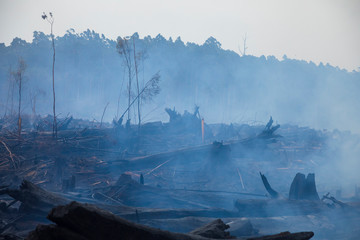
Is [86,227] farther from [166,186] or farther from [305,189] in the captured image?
[166,186]

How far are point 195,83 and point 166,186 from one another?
101 feet

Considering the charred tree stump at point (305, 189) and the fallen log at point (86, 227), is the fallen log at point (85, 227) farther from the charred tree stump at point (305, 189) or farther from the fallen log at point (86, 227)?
the charred tree stump at point (305, 189)

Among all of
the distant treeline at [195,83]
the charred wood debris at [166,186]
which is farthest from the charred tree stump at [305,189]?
the distant treeline at [195,83]

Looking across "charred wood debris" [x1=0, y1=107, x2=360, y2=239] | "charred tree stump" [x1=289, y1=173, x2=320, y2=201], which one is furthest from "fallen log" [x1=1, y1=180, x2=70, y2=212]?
"charred tree stump" [x1=289, y1=173, x2=320, y2=201]

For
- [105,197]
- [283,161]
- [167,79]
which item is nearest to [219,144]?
[283,161]

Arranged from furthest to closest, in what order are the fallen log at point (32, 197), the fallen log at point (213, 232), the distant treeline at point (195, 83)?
the distant treeline at point (195, 83) < the fallen log at point (32, 197) < the fallen log at point (213, 232)

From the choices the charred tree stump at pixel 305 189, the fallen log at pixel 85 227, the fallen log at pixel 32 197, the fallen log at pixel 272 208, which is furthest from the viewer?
the charred tree stump at pixel 305 189

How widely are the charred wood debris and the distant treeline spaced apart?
17.2 meters

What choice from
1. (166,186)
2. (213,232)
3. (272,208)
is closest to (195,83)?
(166,186)

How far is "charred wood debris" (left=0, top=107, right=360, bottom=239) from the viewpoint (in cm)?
268

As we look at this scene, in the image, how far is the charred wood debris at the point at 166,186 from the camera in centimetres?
268

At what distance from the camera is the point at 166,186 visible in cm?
924

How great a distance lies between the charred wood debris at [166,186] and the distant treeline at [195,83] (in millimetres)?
17233

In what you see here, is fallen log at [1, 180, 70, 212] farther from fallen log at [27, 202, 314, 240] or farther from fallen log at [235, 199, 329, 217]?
fallen log at [235, 199, 329, 217]
